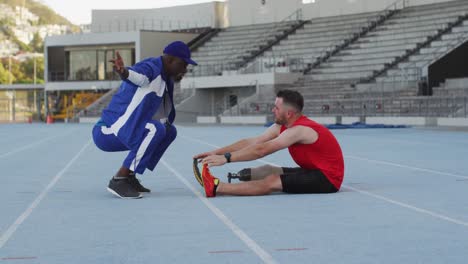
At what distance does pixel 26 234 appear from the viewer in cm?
671

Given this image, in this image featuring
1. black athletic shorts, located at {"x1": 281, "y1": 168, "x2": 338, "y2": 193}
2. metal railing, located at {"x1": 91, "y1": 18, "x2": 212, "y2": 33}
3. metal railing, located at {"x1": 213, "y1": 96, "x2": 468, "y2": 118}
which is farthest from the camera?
metal railing, located at {"x1": 91, "y1": 18, "x2": 212, "y2": 33}

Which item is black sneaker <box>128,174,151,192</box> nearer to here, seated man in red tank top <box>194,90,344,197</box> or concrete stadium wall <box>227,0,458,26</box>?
seated man in red tank top <box>194,90,344,197</box>

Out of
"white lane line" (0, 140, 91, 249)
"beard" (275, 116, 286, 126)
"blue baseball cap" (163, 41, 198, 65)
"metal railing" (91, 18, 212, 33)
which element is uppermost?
"metal railing" (91, 18, 212, 33)

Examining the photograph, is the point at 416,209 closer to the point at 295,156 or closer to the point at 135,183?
the point at 295,156

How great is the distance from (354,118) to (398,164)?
25489 millimetres

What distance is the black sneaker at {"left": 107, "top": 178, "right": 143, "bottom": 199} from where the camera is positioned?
9.26 meters

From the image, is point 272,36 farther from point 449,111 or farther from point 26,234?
point 26,234

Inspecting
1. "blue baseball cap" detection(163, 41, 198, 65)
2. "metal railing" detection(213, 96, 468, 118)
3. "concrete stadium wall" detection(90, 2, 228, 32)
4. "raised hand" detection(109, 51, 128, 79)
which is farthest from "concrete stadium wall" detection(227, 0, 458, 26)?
"raised hand" detection(109, 51, 128, 79)

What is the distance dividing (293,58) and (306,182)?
45.3 meters

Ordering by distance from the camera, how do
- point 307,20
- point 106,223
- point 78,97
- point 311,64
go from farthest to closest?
point 78,97 → point 307,20 → point 311,64 → point 106,223

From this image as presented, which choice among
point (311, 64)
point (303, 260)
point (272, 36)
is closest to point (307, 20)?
point (272, 36)

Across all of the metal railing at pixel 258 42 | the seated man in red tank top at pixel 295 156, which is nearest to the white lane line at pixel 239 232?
the seated man in red tank top at pixel 295 156

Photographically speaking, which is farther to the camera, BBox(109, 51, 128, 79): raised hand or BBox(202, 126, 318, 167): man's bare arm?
BBox(202, 126, 318, 167): man's bare arm

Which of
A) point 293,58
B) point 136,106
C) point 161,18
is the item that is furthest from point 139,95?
point 161,18
